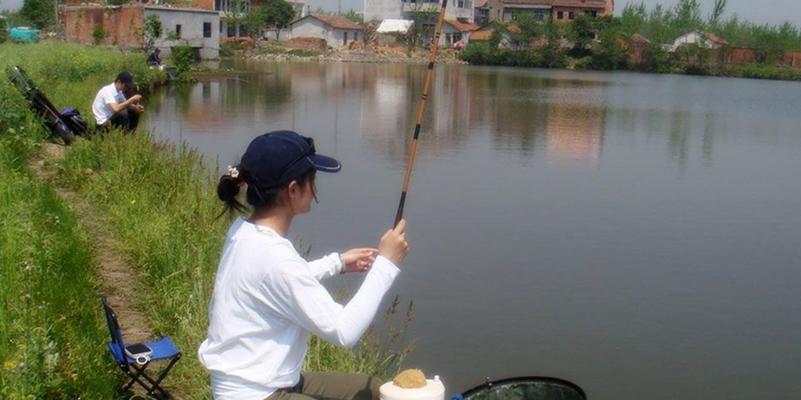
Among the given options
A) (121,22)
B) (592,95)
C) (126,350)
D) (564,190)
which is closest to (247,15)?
(121,22)

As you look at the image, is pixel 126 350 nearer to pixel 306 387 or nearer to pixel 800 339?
pixel 306 387

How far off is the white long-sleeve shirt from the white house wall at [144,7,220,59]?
34.2m

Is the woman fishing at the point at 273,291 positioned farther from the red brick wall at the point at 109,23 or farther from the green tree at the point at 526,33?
the green tree at the point at 526,33

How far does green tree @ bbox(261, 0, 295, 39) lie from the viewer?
221ft

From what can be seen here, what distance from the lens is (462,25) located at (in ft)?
230

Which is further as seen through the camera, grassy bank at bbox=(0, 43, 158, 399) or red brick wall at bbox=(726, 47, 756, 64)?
red brick wall at bbox=(726, 47, 756, 64)

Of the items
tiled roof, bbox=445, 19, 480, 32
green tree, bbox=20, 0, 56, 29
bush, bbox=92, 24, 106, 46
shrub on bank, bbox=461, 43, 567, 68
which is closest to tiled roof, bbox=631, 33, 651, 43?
shrub on bank, bbox=461, 43, 567, 68

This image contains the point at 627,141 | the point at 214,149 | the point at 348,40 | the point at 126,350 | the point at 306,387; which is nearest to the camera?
the point at 306,387

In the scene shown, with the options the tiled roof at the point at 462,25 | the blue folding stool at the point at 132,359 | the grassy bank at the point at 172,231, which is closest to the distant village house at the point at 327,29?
the tiled roof at the point at 462,25

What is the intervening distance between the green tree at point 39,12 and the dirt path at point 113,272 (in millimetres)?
46470

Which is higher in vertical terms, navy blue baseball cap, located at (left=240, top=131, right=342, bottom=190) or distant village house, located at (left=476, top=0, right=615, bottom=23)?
distant village house, located at (left=476, top=0, right=615, bottom=23)

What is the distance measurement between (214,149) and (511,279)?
24.2 ft

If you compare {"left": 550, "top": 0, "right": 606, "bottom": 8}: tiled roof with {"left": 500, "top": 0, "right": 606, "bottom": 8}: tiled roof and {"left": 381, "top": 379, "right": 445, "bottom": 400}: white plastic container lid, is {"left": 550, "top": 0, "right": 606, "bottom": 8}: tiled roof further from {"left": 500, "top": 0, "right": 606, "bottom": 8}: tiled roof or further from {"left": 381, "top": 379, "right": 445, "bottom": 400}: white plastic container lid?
{"left": 381, "top": 379, "right": 445, "bottom": 400}: white plastic container lid

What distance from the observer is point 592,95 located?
3178 cm
